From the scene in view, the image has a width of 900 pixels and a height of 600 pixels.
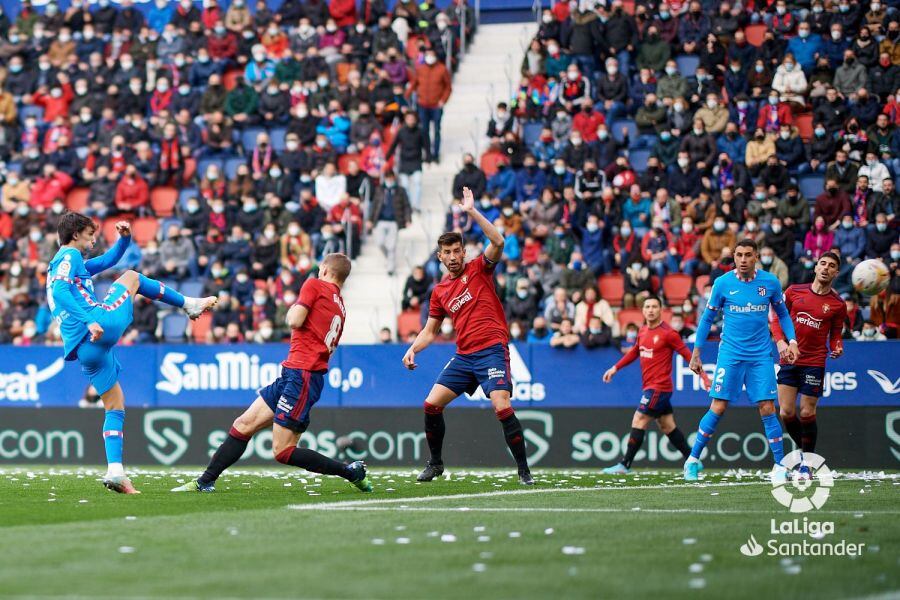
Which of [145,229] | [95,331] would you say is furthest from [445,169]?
[95,331]

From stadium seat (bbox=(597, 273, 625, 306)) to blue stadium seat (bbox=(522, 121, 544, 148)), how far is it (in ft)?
14.1

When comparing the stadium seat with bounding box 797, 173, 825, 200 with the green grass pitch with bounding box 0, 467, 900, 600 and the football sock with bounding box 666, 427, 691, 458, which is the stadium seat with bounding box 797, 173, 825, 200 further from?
the green grass pitch with bounding box 0, 467, 900, 600

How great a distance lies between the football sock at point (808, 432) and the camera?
55.9ft

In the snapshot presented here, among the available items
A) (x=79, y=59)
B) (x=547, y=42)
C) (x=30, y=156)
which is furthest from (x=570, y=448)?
(x=79, y=59)

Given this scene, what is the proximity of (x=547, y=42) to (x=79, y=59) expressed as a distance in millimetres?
11741

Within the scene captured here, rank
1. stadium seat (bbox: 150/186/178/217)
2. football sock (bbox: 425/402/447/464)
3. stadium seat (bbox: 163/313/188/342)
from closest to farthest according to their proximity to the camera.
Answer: football sock (bbox: 425/402/447/464) → stadium seat (bbox: 163/313/188/342) → stadium seat (bbox: 150/186/178/217)

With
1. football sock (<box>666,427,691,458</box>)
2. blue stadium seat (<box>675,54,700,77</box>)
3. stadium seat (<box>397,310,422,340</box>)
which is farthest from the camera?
blue stadium seat (<box>675,54,700,77</box>)

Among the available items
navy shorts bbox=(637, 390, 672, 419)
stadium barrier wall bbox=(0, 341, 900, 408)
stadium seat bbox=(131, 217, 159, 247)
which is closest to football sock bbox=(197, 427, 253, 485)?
navy shorts bbox=(637, 390, 672, 419)

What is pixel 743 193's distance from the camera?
982 inches

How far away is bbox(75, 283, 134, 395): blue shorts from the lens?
13047 millimetres

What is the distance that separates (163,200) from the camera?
3075 centimetres

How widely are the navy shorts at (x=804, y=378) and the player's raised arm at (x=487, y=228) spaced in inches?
183

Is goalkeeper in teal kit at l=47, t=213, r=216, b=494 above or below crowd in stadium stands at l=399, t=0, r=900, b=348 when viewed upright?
below

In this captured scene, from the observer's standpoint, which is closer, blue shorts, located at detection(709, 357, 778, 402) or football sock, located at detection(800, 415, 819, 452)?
blue shorts, located at detection(709, 357, 778, 402)
